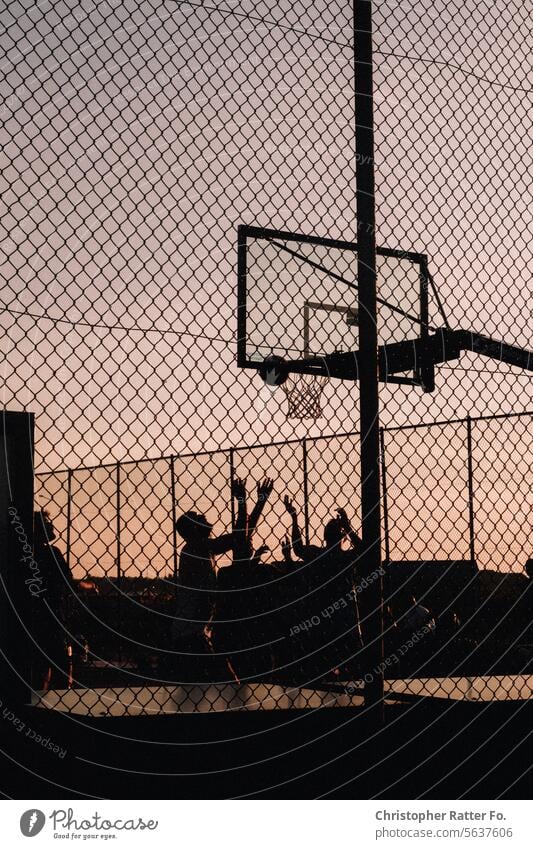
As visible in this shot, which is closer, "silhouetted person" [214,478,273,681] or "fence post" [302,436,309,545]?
"silhouetted person" [214,478,273,681]

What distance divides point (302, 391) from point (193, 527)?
182 centimetres

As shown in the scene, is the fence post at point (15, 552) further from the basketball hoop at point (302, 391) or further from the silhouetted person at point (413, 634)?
the silhouetted person at point (413, 634)

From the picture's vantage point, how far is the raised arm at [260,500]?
547 cm

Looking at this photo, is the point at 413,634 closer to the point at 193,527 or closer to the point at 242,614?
the point at 242,614

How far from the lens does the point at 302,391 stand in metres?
6.89

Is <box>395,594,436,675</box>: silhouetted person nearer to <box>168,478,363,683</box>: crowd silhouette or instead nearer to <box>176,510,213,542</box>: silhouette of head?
<box>168,478,363,683</box>: crowd silhouette

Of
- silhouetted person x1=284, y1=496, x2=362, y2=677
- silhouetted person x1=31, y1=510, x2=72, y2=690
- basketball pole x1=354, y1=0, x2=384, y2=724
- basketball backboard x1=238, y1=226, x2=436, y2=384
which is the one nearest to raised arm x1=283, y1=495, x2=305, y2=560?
silhouetted person x1=284, y1=496, x2=362, y2=677

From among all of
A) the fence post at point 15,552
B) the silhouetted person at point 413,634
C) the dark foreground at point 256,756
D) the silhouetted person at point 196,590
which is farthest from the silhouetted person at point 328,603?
the fence post at point 15,552

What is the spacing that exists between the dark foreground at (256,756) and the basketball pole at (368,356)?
23 centimetres

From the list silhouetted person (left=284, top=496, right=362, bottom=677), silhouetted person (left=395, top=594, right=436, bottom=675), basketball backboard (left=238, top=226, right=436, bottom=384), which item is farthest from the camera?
silhouetted person (left=395, top=594, right=436, bottom=675)

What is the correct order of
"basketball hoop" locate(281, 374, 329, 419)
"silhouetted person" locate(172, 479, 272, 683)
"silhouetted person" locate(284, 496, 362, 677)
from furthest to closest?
"basketball hoop" locate(281, 374, 329, 419), "silhouetted person" locate(284, 496, 362, 677), "silhouetted person" locate(172, 479, 272, 683)

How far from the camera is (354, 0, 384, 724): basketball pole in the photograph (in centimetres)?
328

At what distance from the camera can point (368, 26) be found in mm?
3414

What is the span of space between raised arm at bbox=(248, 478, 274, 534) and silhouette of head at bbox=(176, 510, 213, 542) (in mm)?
255
